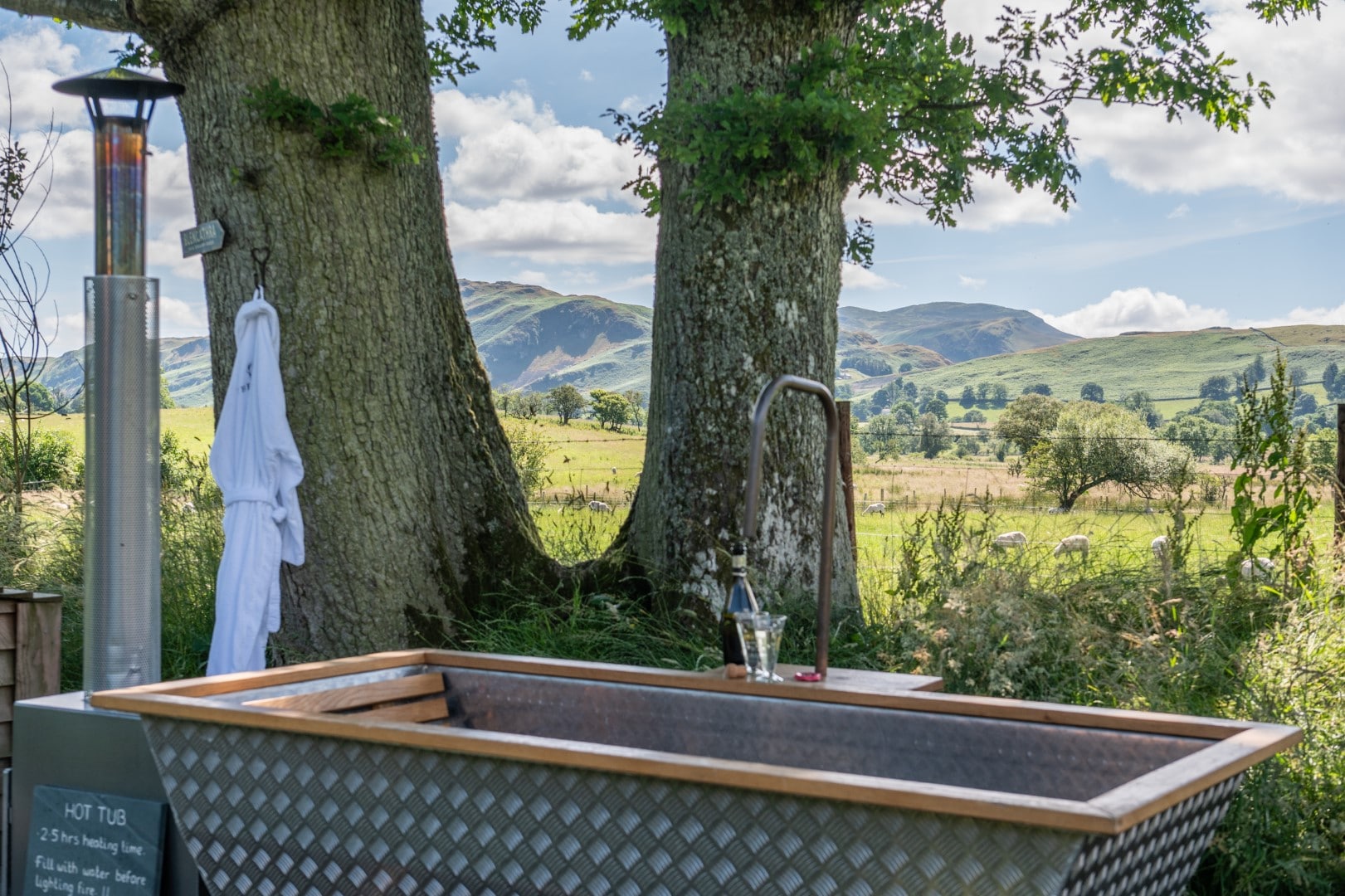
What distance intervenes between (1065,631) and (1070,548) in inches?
57.6

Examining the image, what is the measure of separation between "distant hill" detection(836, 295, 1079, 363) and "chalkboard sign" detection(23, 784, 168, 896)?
569 ft

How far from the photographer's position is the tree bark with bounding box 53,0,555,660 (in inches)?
185

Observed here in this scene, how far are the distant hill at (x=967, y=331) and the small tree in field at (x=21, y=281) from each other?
16881 cm

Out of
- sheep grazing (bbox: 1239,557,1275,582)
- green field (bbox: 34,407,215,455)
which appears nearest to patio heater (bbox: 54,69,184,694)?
sheep grazing (bbox: 1239,557,1275,582)

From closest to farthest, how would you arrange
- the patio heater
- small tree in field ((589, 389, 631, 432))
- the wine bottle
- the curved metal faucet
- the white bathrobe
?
the curved metal faucet
the wine bottle
the patio heater
the white bathrobe
small tree in field ((589, 389, 631, 432))

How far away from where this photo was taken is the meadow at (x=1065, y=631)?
319cm

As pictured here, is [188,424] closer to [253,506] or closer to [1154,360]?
[253,506]

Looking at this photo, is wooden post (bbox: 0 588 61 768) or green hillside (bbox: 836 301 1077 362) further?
green hillside (bbox: 836 301 1077 362)

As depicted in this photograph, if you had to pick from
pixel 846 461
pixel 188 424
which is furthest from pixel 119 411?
pixel 188 424

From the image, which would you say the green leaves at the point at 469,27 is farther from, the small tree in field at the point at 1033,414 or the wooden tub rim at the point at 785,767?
the small tree in field at the point at 1033,414

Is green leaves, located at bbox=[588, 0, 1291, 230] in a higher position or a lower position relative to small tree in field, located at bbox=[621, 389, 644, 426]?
higher

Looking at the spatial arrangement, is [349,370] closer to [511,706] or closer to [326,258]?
[326,258]

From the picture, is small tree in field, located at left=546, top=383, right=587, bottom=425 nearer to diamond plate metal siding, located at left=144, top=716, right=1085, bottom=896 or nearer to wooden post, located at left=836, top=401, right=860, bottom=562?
wooden post, located at left=836, top=401, right=860, bottom=562

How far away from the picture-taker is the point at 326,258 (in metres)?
4.76
